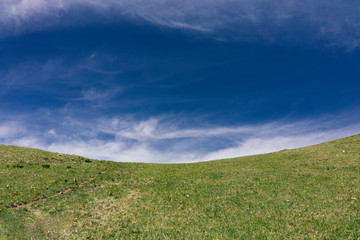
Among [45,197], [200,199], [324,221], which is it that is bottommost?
[324,221]

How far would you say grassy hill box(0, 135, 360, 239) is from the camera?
14.6 m

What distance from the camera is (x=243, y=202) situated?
63.1 ft

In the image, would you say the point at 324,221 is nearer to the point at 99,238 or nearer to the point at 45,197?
the point at 99,238

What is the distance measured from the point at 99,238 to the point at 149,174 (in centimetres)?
1573

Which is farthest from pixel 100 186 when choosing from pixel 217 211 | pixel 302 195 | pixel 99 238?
pixel 302 195

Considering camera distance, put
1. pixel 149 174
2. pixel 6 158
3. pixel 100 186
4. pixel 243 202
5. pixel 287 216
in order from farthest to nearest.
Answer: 1. pixel 6 158
2. pixel 149 174
3. pixel 100 186
4. pixel 243 202
5. pixel 287 216

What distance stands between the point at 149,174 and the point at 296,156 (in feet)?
83.4

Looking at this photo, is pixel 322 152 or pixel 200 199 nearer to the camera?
pixel 200 199

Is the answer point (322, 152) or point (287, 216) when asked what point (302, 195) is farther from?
point (322, 152)

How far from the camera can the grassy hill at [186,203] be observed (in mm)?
14562

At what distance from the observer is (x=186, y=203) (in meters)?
19.5

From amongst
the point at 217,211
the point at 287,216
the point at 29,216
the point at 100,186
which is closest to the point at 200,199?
the point at 217,211

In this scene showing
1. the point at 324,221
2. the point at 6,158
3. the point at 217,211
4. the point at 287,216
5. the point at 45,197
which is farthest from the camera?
the point at 6,158

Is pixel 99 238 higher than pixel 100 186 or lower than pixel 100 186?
lower
